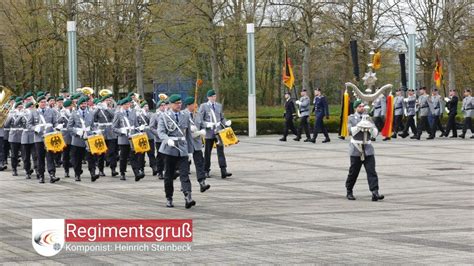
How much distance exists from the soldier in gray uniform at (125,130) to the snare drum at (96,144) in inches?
16.0

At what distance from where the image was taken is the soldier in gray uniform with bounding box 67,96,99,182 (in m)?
20.0

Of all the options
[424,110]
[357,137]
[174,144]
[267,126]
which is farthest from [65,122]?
[267,126]

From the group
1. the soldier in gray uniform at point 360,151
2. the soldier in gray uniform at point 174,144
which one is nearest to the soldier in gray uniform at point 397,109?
the soldier in gray uniform at point 360,151

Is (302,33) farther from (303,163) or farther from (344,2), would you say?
(303,163)

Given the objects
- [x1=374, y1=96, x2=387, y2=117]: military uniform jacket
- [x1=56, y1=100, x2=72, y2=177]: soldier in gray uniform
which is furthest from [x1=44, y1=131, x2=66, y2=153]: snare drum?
[x1=374, y1=96, x2=387, y2=117]: military uniform jacket

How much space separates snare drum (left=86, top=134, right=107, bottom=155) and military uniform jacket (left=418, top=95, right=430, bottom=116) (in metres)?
15.1

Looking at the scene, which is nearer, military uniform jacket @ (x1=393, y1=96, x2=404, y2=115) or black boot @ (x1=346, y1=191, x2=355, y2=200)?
black boot @ (x1=346, y1=191, x2=355, y2=200)

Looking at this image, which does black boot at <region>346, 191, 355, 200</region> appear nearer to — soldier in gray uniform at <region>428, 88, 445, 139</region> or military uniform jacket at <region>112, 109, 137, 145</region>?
military uniform jacket at <region>112, 109, 137, 145</region>

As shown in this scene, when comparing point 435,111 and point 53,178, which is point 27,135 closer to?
point 53,178

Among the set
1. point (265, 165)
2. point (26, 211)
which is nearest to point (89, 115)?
point (265, 165)

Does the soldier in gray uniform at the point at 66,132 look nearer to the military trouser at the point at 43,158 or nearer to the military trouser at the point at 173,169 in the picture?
the military trouser at the point at 43,158

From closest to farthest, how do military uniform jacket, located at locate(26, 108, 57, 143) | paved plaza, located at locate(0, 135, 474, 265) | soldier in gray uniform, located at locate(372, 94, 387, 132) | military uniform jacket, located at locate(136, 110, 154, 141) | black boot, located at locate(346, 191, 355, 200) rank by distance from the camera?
paved plaza, located at locate(0, 135, 474, 265)
black boot, located at locate(346, 191, 355, 200)
military uniform jacket, located at locate(26, 108, 57, 143)
military uniform jacket, located at locate(136, 110, 154, 141)
soldier in gray uniform, located at locate(372, 94, 387, 132)

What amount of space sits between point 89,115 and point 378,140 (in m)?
13.4

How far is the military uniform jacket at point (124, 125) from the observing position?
2027 cm
